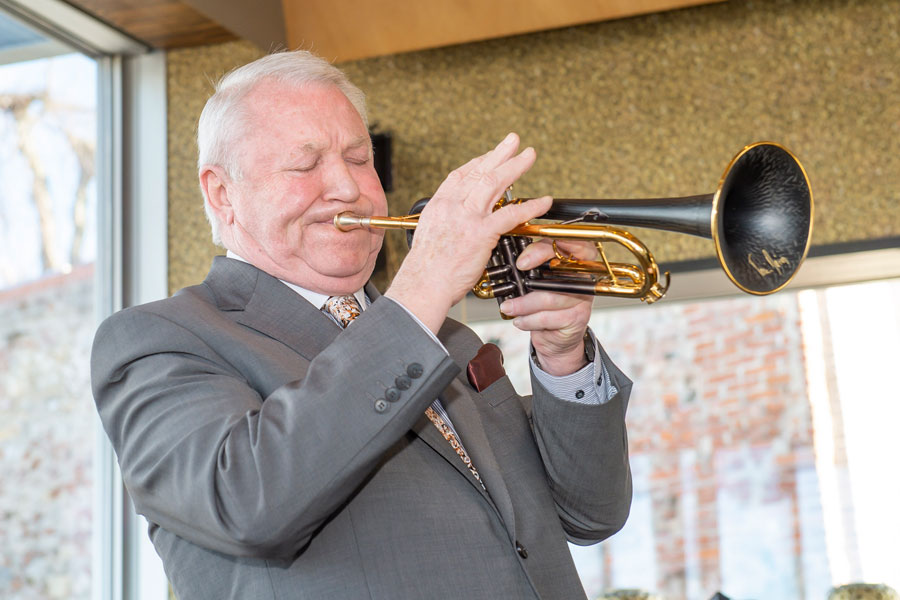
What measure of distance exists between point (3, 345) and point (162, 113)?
1166 mm

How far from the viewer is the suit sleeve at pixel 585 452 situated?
1.64 metres

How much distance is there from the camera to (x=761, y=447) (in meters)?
3.08

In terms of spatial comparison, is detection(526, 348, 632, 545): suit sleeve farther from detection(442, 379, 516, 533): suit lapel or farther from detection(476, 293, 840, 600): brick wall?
detection(476, 293, 840, 600): brick wall

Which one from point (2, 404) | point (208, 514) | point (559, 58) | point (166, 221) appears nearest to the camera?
point (208, 514)

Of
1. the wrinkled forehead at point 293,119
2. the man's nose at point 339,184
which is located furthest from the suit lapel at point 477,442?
the wrinkled forehead at point 293,119

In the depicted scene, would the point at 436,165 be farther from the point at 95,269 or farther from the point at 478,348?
the point at 478,348

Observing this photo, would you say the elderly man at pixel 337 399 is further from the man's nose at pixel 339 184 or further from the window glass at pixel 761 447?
the window glass at pixel 761 447

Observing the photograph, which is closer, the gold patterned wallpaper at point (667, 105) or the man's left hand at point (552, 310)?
the man's left hand at point (552, 310)

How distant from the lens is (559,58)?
3381mm

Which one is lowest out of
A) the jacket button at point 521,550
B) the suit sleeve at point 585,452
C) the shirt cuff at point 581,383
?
the jacket button at point 521,550

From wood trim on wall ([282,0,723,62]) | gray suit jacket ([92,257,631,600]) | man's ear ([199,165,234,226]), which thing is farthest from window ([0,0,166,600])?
gray suit jacket ([92,257,631,600])

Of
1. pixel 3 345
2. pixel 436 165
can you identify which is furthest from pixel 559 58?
pixel 3 345

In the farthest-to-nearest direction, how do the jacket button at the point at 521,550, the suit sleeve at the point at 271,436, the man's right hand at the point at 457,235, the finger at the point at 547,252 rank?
the finger at the point at 547,252
the jacket button at the point at 521,550
the man's right hand at the point at 457,235
the suit sleeve at the point at 271,436

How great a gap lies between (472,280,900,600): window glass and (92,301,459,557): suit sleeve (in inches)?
82.0
